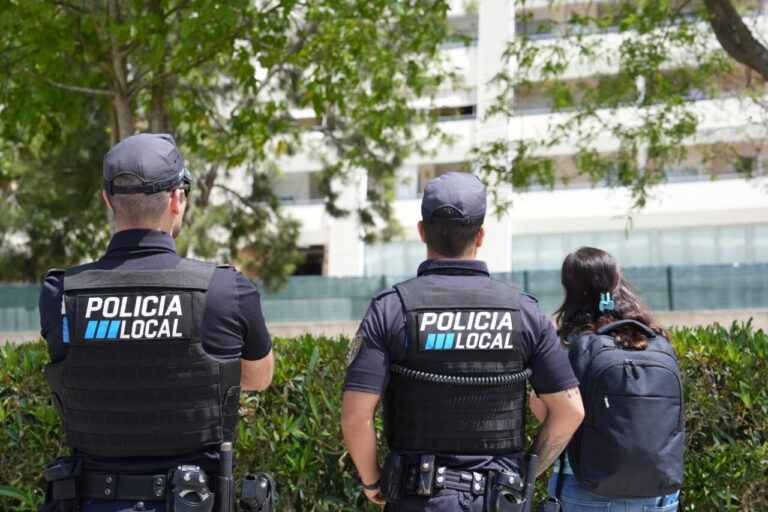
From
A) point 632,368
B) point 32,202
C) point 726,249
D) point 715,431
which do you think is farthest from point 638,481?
point 726,249

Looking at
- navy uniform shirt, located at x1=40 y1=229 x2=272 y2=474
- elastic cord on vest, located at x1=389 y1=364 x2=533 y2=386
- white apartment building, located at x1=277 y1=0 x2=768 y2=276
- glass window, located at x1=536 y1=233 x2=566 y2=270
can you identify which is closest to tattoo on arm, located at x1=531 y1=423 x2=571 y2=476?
elastic cord on vest, located at x1=389 y1=364 x2=533 y2=386

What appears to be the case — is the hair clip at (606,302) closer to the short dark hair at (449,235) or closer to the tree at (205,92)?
the short dark hair at (449,235)

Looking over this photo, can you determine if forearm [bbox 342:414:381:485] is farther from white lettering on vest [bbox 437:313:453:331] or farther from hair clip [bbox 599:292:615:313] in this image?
hair clip [bbox 599:292:615:313]

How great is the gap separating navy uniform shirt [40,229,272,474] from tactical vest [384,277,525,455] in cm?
50

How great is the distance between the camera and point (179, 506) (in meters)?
2.46

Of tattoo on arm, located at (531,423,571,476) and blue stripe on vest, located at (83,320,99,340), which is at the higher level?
blue stripe on vest, located at (83,320,99,340)

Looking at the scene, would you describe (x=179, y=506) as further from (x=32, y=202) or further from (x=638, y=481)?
(x=32, y=202)

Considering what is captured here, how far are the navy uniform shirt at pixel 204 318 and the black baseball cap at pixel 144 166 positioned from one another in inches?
5.7

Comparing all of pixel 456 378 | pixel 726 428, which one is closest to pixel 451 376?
pixel 456 378

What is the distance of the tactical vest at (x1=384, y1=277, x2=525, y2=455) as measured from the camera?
2.70 metres

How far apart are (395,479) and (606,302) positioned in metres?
1.13

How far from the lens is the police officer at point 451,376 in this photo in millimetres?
2668

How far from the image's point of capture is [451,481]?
266 cm

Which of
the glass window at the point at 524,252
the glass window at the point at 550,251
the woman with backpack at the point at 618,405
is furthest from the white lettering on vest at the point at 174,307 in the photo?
the glass window at the point at 524,252
